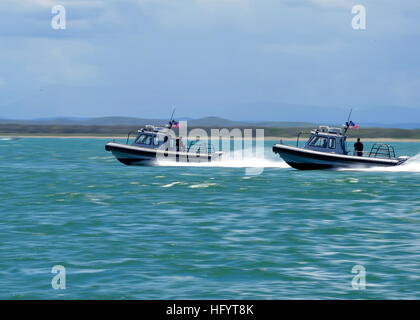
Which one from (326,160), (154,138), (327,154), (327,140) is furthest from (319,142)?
(154,138)

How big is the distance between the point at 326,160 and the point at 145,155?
468 inches

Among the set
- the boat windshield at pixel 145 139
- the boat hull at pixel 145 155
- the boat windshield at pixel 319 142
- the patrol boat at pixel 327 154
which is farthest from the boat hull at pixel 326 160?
the boat windshield at pixel 145 139

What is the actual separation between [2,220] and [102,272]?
8829mm

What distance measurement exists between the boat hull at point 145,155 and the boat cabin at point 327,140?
807cm

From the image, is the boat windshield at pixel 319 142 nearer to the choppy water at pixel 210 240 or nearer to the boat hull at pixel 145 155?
the choppy water at pixel 210 240

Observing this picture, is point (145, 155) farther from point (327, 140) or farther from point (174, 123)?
point (327, 140)

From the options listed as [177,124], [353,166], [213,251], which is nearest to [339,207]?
[213,251]

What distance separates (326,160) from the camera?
40375mm

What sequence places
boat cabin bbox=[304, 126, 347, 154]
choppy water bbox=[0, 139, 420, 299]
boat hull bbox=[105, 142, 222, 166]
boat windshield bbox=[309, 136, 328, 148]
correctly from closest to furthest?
1. choppy water bbox=[0, 139, 420, 299]
2. boat cabin bbox=[304, 126, 347, 154]
3. boat windshield bbox=[309, 136, 328, 148]
4. boat hull bbox=[105, 142, 222, 166]

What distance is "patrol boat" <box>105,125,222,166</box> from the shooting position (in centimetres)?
4381

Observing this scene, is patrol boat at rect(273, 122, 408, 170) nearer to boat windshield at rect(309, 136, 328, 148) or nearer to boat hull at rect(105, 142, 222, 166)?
boat windshield at rect(309, 136, 328, 148)

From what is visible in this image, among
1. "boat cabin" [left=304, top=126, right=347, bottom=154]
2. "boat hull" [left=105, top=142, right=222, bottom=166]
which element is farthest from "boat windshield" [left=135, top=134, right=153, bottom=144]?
"boat cabin" [left=304, top=126, right=347, bottom=154]

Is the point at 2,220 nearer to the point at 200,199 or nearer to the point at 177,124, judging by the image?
the point at 200,199
